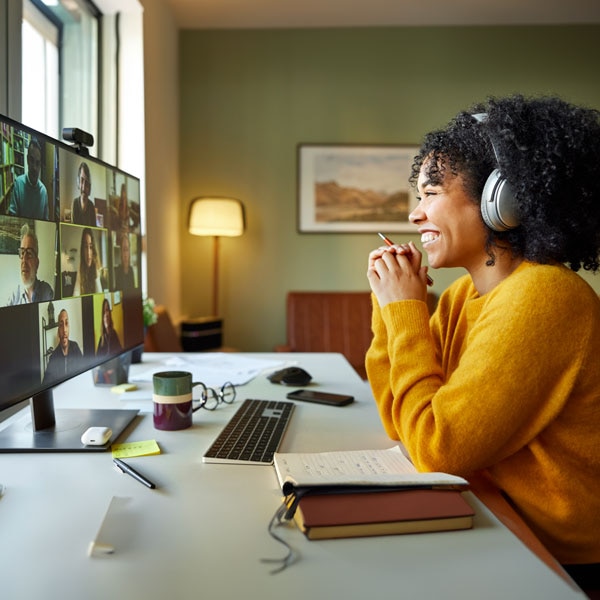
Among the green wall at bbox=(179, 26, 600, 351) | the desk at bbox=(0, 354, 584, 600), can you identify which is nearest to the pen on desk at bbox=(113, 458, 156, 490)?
the desk at bbox=(0, 354, 584, 600)

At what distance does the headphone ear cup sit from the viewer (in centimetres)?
97

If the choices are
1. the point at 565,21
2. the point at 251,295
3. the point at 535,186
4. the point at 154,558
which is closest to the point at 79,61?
the point at 251,295

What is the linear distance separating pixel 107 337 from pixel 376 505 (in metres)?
0.76

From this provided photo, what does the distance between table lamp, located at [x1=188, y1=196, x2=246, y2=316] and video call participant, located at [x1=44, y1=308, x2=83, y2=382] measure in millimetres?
2640

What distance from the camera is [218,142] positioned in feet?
13.1

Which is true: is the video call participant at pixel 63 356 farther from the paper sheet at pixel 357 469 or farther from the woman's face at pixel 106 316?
the paper sheet at pixel 357 469

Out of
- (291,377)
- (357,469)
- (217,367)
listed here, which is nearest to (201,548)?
(357,469)

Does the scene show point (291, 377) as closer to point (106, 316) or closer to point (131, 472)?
point (106, 316)

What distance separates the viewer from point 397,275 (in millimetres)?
1140

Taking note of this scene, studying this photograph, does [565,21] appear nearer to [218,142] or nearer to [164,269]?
[218,142]

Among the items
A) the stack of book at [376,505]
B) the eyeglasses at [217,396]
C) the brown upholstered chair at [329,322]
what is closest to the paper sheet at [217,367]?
the eyeglasses at [217,396]

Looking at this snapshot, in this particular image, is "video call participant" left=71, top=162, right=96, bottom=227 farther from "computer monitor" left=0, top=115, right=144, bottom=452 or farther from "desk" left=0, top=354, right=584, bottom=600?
"desk" left=0, top=354, right=584, bottom=600

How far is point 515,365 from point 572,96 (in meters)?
3.74

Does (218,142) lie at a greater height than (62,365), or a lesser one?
greater
